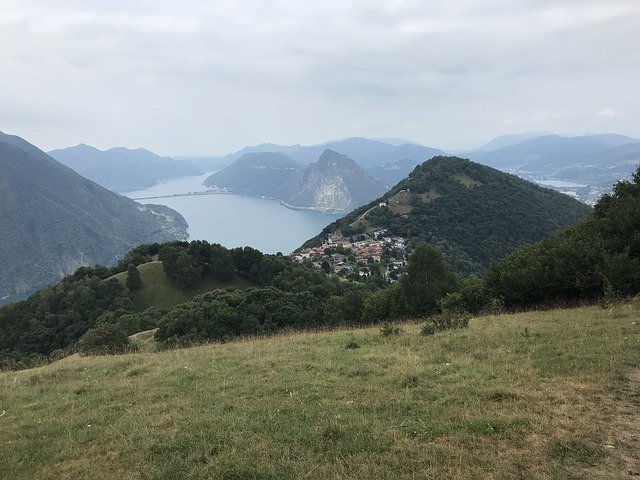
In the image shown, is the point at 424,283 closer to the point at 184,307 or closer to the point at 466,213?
the point at 184,307

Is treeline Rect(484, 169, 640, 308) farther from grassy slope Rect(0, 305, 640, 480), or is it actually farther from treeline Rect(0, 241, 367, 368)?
treeline Rect(0, 241, 367, 368)

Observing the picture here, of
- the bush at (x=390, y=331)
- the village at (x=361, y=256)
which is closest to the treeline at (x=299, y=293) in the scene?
the bush at (x=390, y=331)

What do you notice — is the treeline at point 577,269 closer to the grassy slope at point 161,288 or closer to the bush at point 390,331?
the bush at point 390,331

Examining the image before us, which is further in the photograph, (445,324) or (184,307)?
(184,307)

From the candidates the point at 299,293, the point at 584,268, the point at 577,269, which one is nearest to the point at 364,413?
the point at 577,269

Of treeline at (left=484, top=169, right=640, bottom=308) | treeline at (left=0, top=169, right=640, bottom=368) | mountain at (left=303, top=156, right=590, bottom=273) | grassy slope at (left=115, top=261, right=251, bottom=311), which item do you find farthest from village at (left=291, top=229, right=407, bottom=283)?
treeline at (left=484, top=169, right=640, bottom=308)
